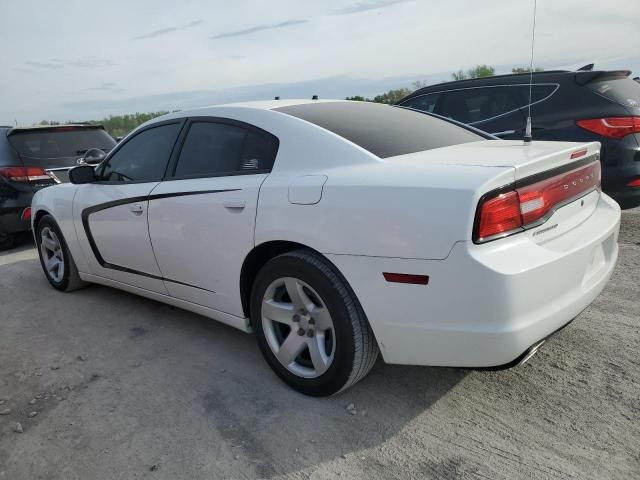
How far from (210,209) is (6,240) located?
488 centimetres

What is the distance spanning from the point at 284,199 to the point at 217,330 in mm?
1462

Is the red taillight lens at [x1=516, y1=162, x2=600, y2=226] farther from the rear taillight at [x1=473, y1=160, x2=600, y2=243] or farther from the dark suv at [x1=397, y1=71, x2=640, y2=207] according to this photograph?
the dark suv at [x1=397, y1=71, x2=640, y2=207]

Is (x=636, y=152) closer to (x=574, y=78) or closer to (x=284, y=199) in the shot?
(x=574, y=78)

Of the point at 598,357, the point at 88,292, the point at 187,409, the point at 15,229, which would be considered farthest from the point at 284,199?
the point at 15,229

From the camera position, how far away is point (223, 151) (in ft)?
10.3

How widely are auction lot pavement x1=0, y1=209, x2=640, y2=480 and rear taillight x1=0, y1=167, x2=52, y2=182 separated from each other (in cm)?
342

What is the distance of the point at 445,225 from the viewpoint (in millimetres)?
2072

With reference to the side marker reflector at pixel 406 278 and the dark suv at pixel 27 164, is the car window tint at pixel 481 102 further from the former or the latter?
the dark suv at pixel 27 164

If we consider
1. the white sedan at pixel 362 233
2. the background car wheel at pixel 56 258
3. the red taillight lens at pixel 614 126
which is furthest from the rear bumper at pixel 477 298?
the background car wheel at pixel 56 258

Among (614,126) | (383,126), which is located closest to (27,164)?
(383,126)

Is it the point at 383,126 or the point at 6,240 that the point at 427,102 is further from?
the point at 6,240

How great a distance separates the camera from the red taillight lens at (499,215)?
2.07m

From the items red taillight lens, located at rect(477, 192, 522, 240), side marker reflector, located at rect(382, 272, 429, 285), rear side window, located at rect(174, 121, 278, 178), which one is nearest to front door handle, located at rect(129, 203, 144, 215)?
rear side window, located at rect(174, 121, 278, 178)

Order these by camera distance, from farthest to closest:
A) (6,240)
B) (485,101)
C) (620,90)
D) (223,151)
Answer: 1. (6,240)
2. (485,101)
3. (620,90)
4. (223,151)
